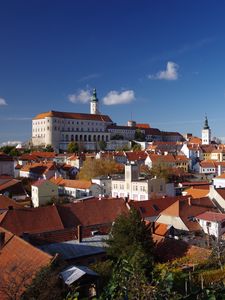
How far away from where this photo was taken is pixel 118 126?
133 meters

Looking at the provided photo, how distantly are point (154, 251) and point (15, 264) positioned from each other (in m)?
8.28

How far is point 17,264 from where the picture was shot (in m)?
15.0

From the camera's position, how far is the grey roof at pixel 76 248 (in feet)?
65.3

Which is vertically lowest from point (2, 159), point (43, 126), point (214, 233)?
point (214, 233)

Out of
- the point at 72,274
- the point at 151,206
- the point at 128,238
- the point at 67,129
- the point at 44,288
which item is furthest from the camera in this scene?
the point at 67,129

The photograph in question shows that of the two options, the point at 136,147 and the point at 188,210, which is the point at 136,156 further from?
the point at 188,210

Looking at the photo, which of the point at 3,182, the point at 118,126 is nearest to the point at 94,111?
the point at 118,126

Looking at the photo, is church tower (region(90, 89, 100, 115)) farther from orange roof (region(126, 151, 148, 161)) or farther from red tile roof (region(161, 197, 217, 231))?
red tile roof (region(161, 197, 217, 231))

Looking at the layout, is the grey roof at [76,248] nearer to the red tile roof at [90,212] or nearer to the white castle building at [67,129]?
the red tile roof at [90,212]

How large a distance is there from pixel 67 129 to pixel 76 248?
104258mm

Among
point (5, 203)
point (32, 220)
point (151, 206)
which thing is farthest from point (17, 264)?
point (5, 203)

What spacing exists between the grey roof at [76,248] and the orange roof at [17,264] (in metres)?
2.75

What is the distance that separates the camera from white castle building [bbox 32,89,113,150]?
119 metres

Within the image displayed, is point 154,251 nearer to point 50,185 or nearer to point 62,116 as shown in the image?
point 50,185
